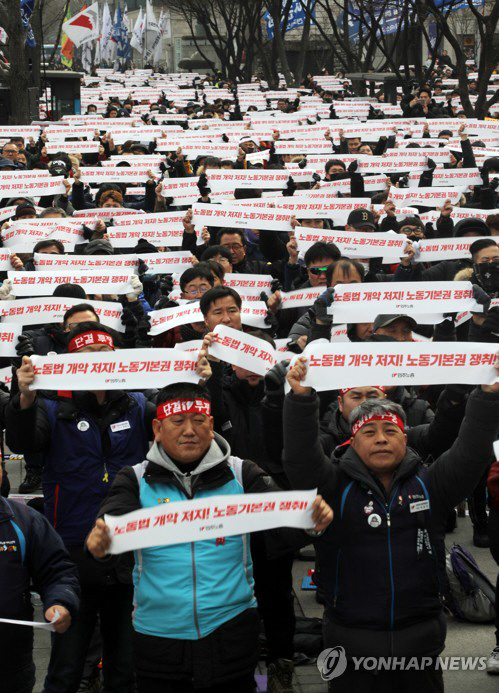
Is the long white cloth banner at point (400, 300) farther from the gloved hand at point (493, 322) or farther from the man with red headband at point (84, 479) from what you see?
the man with red headband at point (84, 479)

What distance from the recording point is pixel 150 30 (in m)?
49.2

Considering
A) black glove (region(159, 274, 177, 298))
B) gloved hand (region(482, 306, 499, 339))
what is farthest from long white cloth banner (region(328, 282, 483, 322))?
black glove (region(159, 274, 177, 298))

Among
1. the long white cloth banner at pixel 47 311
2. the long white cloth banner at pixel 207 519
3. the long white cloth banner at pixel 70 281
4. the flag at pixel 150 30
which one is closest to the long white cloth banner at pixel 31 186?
the long white cloth banner at pixel 70 281

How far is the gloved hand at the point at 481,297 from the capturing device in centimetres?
613

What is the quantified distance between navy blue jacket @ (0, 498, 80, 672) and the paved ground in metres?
1.35

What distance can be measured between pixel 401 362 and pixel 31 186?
8.15 m

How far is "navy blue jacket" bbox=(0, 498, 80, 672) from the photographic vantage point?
4246 mm

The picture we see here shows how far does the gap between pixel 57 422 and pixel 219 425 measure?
29.8 inches

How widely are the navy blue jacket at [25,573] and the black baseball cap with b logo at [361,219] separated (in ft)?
18.7

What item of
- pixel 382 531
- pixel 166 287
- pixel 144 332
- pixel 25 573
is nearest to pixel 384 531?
pixel 382 531

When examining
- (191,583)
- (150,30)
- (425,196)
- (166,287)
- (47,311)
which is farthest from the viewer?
(150,30)

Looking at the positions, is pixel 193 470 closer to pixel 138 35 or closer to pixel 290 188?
pixel 290 188

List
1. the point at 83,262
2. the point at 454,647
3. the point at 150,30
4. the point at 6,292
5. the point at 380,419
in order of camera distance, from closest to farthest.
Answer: the point at 380,419
the point at 454,647
the point at 6,292
the point at 83,262
the point at 150,30

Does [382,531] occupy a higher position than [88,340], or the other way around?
[88,340]
